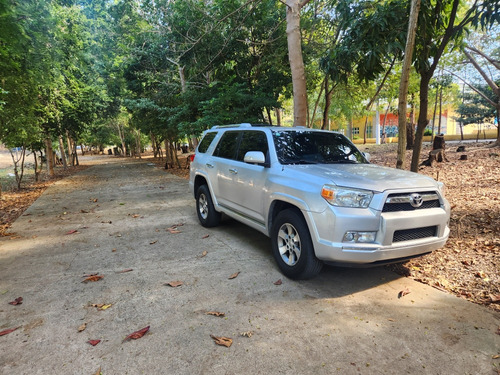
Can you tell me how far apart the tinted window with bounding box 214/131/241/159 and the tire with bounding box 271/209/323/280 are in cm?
180

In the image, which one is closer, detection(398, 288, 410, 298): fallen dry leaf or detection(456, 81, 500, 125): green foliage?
detection(398, 288, 410, 298): fallen dry leaf

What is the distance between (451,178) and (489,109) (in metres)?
28.3

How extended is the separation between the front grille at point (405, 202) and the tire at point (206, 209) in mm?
3436

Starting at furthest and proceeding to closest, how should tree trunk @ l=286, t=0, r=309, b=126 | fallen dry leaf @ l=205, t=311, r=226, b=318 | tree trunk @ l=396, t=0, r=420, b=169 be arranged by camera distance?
tree trunk @ l=286, t=0, r=309, b=126 → tree trunk @ l=396, t=0, r=420, b=169 → fallen dry leaf @ l=205, t=311, r=226, b=318

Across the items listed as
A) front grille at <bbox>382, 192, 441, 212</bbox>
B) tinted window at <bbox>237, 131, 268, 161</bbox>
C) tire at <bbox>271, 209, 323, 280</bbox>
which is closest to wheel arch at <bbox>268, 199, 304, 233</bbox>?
tire at <bbox>271, 209, 323, 280</bbox>

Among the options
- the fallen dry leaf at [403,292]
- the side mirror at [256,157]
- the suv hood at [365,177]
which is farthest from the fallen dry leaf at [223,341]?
the side mirror at [256,157]

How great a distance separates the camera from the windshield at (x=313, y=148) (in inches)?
171

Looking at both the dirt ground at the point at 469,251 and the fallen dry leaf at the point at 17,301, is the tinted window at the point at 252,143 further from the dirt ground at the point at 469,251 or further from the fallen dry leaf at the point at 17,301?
the fallen dry leaf at the point at 17,301

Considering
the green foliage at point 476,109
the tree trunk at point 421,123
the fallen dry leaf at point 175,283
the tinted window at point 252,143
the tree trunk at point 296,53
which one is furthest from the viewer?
the green foliage at point 476,109

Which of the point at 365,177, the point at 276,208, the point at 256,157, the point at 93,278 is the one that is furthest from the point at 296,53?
the point at 93,278

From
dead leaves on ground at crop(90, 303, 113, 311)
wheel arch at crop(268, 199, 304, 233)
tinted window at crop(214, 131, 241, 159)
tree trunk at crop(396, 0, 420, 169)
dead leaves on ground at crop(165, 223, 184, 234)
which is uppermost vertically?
tree trunk at crop(396, 0, 420, 169)

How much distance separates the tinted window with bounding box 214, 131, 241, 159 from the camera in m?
5.36

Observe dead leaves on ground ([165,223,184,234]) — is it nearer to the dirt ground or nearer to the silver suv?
the silver suv

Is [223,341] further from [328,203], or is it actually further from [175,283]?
[328,203]
